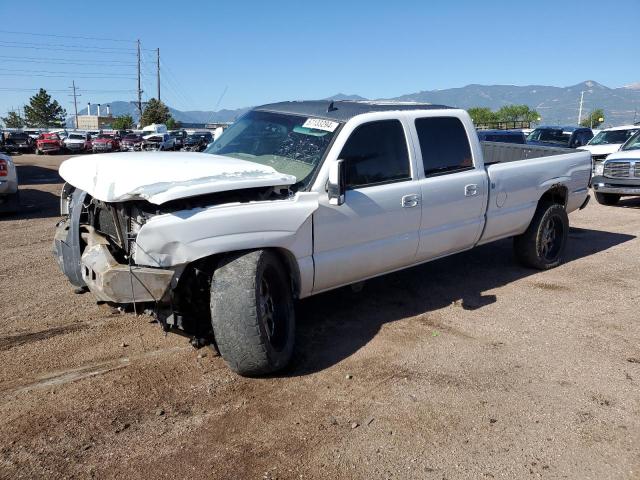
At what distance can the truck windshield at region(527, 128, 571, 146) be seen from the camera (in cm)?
1845

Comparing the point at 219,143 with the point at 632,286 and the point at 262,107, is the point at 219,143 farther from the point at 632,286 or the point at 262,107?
the point at 632,286

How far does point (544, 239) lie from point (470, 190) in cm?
180

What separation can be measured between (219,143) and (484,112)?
67009 millimetres

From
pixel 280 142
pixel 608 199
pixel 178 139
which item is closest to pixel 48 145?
pixel 178 139

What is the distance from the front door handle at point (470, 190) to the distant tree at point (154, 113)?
8268 cm

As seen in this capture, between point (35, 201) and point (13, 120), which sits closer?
point (35, 201)

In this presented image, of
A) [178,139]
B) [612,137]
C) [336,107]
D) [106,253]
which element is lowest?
[178,139]

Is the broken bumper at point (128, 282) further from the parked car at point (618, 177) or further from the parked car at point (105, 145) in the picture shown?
the parked car at point (105, 145)

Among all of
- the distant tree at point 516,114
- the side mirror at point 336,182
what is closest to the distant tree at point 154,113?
the distant tree at point 516,114

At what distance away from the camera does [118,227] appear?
387cm

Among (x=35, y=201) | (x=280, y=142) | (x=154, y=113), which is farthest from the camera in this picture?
(x=154, y=113)

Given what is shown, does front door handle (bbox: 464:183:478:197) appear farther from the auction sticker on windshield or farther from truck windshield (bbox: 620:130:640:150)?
truck windshield (bbox: 620:130:640:150)

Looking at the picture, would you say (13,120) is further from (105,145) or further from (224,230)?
(224,230)

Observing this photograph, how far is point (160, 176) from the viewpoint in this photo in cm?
367
